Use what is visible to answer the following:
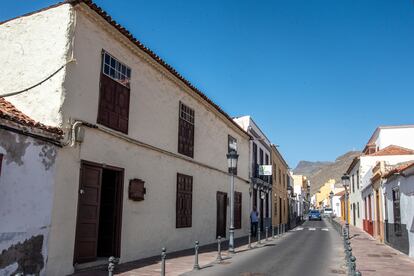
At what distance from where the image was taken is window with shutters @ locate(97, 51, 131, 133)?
1042cm

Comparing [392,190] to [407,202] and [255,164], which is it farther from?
[255,164]

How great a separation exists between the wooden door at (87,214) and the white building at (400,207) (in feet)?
→ 32.3

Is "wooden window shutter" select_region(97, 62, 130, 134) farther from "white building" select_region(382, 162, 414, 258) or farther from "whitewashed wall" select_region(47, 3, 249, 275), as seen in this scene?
"white building" select_region(382, 162, 414, 258)

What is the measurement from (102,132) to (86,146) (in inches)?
29.0

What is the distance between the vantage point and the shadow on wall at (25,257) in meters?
7.27

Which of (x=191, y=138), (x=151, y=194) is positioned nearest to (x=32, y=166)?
(x=151, y=194)

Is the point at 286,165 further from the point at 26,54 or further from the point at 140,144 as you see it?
the point at 26,54

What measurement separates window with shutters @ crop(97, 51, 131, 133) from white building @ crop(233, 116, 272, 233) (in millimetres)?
15479

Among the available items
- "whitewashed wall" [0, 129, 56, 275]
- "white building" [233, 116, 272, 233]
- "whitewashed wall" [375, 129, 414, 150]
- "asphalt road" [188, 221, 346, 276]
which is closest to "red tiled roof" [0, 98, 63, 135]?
"whitewashed wall" [0, 129, 56, 275]

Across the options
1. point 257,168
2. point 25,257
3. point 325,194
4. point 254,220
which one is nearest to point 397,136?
point 257,168

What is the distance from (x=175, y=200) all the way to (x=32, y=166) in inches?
274

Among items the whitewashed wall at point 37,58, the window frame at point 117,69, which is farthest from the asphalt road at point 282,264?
the window frame at point 117,69

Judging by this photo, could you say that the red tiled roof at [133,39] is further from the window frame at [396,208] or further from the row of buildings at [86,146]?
the window frame at [396,208]

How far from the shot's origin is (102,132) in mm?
10102
